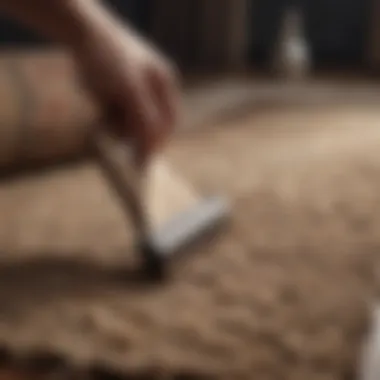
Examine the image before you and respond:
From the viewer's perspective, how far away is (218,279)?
38.7 inches

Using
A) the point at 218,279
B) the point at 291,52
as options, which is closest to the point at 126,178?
the point at 218,279

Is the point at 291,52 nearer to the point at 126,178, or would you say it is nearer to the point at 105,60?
the point at 126,178

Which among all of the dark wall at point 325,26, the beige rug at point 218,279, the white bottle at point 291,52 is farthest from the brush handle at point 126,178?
the dark wall at point 325,26

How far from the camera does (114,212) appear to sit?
126cm

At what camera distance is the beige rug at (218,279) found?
0.79m

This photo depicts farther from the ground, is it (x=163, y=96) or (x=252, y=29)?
(x=163, y=96)

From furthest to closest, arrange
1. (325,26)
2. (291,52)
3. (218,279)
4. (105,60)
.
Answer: (325,26), (291,52), (218,279), (105,60)

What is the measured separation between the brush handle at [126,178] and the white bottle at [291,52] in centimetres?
167

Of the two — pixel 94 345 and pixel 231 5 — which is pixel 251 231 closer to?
pixel 94 345

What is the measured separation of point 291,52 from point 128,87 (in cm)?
193

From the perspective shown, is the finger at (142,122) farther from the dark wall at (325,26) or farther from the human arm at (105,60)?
the dark wall at (325,26)

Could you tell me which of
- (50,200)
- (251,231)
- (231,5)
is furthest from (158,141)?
(231,5)

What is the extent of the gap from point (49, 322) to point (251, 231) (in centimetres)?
39

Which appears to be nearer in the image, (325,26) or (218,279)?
(218,279)
